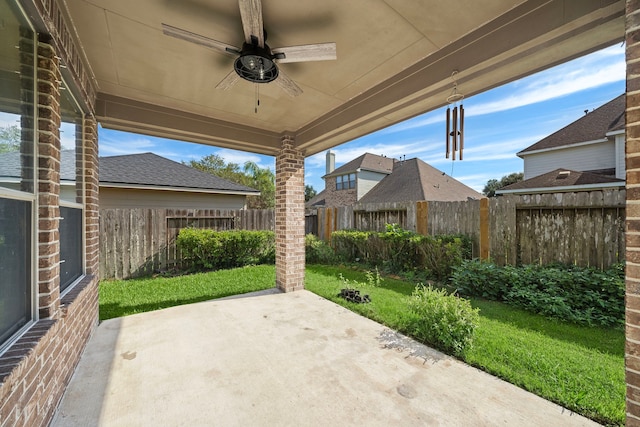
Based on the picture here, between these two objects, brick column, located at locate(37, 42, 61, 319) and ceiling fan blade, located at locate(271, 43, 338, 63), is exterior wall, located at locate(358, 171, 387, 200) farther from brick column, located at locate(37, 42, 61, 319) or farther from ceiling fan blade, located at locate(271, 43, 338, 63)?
brick column, located at locate(37, 42, 61, 319)

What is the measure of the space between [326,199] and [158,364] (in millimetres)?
18225

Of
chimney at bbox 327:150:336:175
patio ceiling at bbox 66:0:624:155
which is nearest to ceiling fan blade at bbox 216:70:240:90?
patio ceiling at bbox 66:0:624:155

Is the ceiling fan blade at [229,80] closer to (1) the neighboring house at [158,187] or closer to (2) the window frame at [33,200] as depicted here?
(2) the window frame at [33,200]

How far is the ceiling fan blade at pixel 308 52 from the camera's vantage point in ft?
6.61

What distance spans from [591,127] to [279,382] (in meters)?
14.1

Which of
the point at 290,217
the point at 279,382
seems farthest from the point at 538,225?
the point at 279,382

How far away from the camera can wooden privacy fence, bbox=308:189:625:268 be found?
3812 mm

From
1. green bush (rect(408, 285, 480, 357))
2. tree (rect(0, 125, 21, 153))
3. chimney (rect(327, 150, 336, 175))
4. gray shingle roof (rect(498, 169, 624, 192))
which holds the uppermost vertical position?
chimney (rect(327, 150, 336, 175))

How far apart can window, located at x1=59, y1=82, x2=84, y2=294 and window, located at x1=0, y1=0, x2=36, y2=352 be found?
67cm

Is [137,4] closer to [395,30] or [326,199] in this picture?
[395,30]

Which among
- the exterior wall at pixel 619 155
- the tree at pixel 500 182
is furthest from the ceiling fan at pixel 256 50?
the tree at pixel 500 182

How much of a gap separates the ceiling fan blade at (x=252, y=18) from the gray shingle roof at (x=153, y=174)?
7.61m

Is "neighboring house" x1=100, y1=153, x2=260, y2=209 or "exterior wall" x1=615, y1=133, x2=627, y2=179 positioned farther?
"exterior wall" x1=615, y1=133, x2=627, y2=179

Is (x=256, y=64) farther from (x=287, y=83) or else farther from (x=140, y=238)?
(x=140, y=238)
